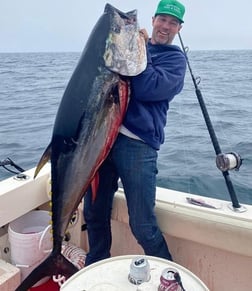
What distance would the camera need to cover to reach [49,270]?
88.7 inches

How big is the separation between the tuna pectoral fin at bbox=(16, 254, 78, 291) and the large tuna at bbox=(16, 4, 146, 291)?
0.28 metres

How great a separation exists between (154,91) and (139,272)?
3.00 feet

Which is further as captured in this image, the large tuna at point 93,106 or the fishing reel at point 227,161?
the fishing reel at point 227,161

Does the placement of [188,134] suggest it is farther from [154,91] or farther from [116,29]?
[116,29]

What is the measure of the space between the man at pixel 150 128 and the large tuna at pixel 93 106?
12 cm

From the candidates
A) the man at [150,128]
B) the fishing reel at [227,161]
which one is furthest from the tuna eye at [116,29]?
the fishing reel at [227,161]

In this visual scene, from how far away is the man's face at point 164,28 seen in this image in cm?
230

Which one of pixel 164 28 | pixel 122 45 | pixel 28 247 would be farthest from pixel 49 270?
pixel 164 28

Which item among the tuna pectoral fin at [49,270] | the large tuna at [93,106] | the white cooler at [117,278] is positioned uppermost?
the large tuna at [93,106]

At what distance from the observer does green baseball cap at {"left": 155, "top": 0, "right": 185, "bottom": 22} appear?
2.27 m

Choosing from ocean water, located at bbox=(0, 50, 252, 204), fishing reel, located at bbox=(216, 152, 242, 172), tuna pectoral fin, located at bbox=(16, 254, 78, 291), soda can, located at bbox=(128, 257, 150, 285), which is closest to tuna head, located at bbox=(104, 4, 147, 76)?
fishing reel, located at bbox=(216, 152, 242, 172)

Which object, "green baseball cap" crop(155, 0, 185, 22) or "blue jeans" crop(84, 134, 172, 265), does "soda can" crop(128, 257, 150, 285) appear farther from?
"green baseball cap" crop(155, 0, 185, 22)

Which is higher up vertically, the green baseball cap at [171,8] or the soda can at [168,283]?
the green baseball cap at [171,8]

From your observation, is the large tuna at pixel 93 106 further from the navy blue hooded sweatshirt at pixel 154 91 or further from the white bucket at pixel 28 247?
the white bucket at pixel 28 247
